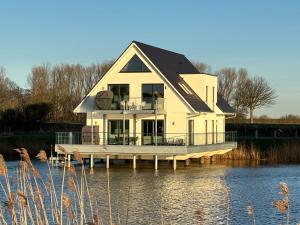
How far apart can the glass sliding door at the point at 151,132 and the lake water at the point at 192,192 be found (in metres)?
→ 1.19

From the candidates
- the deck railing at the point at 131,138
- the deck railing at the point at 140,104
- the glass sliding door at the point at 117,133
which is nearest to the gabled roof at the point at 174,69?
the deck railing at the point at 140,104

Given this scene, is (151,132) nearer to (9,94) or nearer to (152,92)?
(152,92)

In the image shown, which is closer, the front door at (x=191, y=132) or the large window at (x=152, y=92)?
the front door at (x=191, y=132)

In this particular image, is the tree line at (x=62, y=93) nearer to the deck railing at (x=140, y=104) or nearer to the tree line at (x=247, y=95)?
the tree line at (x=247, y=95)

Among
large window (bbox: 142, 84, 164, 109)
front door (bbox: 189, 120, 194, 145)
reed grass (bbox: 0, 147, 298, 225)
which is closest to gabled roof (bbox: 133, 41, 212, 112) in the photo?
large window (bbox: 142, 84, 164, 109)

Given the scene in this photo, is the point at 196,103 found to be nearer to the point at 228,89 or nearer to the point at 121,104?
the point at 121,104

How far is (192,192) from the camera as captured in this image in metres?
19.8

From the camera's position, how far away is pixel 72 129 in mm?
48875

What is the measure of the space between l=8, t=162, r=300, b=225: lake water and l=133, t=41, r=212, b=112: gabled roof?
3134 millimetres

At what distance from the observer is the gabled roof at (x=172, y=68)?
30.4m

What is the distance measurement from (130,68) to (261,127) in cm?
1946

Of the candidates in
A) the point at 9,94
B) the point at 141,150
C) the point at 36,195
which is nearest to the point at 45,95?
the point at 9,94

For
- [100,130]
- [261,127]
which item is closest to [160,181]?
[100,130]

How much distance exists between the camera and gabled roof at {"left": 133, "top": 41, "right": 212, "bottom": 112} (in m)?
30.4
